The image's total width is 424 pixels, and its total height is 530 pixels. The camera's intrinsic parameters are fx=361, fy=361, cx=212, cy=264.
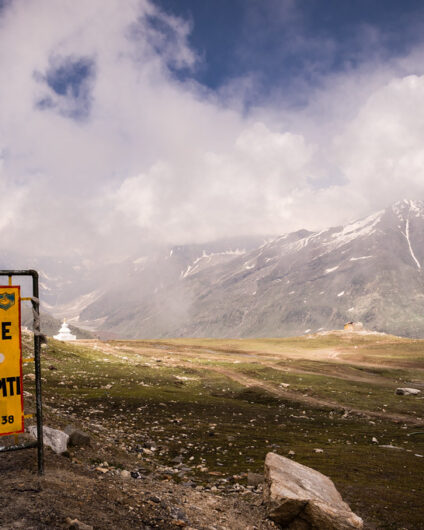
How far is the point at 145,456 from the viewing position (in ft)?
68.9

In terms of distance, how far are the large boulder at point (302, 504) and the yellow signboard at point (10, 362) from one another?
9.32 meters

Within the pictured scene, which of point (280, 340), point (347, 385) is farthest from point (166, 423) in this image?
point (280, 340)

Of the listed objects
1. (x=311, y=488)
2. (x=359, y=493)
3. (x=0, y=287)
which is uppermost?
(x=0, y=287)

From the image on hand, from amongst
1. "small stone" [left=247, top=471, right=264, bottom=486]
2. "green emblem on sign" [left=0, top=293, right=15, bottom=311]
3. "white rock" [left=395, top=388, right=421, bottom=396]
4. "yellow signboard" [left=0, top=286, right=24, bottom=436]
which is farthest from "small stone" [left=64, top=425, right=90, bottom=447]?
"white rock" [left=395, top=388, right=421, bottom=396]

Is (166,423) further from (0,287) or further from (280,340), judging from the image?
(280,340)

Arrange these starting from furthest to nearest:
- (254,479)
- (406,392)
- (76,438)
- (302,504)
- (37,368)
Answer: (406,392) < (76,438) < (254,479) < (302,504) < (37,368)

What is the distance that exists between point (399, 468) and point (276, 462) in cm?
1074

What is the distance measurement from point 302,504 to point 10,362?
1095 centimetres

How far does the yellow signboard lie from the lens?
10328mm

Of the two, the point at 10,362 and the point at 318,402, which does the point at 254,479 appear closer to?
the point at 10,362

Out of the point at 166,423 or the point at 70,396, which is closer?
the point at 166,423

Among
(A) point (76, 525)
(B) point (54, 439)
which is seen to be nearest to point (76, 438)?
(B) point (54, 439)

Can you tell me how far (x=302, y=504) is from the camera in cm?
1284

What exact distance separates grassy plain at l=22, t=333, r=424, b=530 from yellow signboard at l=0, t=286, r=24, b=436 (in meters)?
8.80
